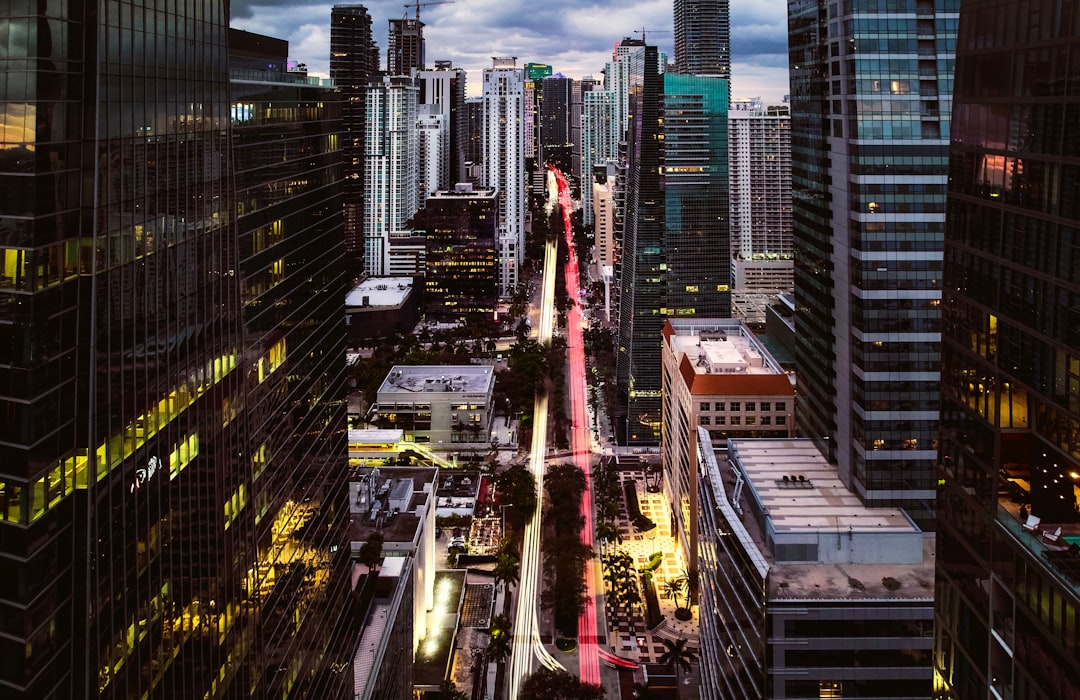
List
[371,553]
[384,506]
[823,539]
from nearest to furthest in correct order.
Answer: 1. [823,539]
2. [371,553]
3. [384,506]

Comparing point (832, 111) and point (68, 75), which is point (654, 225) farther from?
point (68, 75)

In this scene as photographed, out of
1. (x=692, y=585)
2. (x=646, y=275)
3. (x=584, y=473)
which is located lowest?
(x=692, y=585)

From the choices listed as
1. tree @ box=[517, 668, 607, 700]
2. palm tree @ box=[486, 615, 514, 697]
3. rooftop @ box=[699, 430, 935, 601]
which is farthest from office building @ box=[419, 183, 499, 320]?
rooftop @ box=[699, 430, 935, 601]

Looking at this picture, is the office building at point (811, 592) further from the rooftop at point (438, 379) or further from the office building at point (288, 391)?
the rooftop at point (438, 379)

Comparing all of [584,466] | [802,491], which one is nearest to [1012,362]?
[802,491]

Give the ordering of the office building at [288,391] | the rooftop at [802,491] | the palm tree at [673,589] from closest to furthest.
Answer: the office building at [288,391], the rooftop at [802,491], the palm tree at [673,589]

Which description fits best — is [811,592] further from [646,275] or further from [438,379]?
[438,379]

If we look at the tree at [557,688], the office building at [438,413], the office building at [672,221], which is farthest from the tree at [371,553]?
the office building at [672,221]
